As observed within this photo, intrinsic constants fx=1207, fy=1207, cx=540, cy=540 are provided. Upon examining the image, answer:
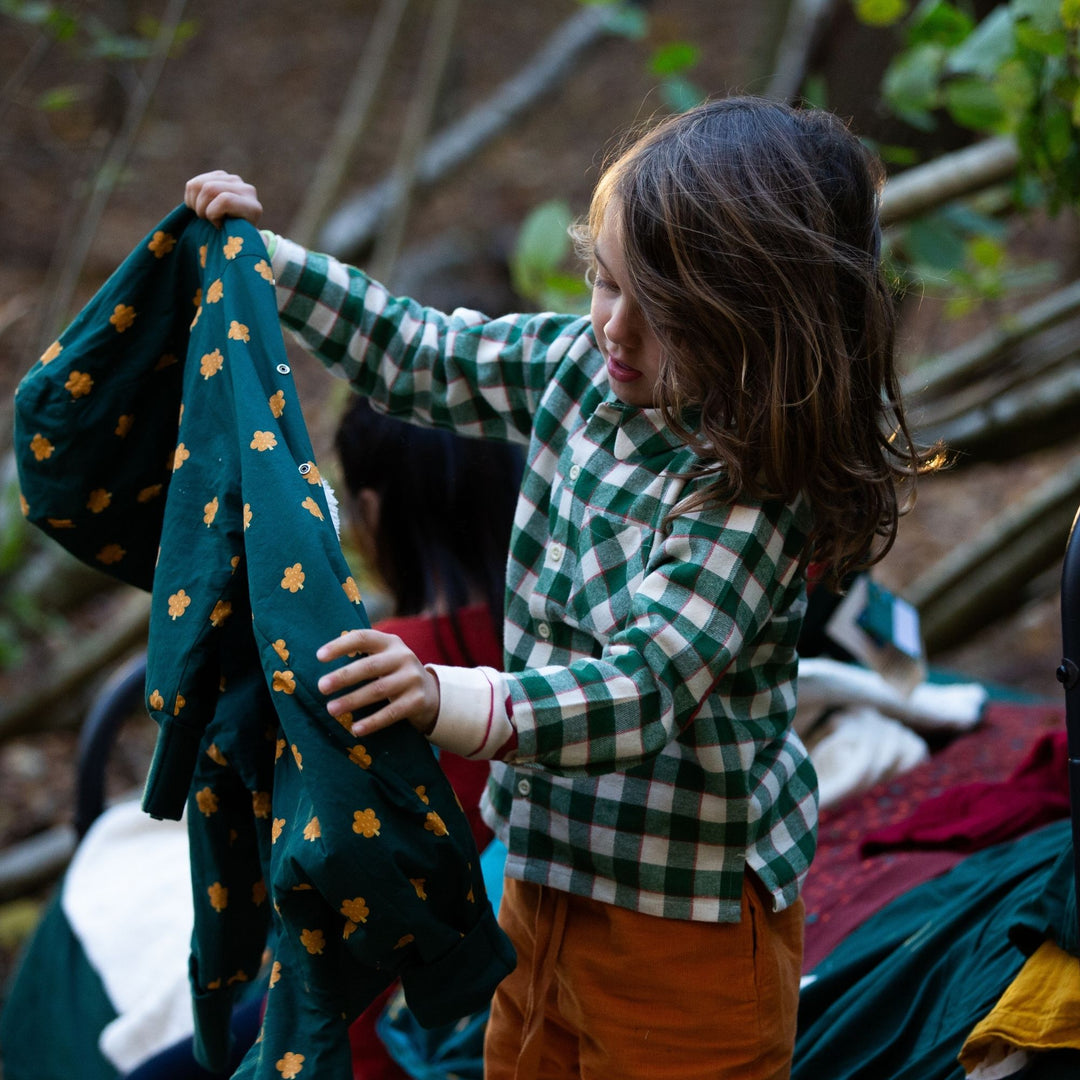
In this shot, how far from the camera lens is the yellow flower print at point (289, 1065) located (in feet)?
3.95

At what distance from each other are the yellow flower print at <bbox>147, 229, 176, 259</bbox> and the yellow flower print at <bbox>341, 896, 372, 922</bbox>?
0.85 meters

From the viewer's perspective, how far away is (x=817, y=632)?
2461 mm

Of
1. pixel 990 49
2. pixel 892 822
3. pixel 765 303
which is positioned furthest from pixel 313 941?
pixel 990 49

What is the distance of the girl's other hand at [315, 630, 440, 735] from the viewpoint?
1.11 m

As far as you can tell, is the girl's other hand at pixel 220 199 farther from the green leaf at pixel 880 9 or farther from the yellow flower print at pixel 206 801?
the green leaf at pixel 880 9

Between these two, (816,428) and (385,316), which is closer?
(816,428)

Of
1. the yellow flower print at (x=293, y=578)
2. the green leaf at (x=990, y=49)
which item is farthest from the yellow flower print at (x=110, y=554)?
the green leaf at (x=990, y=49)

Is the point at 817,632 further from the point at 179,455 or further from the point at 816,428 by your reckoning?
the point at 179,455

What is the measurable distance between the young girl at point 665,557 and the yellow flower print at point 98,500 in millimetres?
319

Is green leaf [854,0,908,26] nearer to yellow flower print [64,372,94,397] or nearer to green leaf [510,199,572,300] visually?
green leaf [510,199,572,300]

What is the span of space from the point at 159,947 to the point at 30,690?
1789 millimetres

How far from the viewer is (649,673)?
1.17 m

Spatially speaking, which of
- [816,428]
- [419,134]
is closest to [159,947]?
[816,428]

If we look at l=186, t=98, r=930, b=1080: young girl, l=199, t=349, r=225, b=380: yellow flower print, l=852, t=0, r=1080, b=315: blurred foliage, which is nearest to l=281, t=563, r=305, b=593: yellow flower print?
l=186, t=98, r=930, b=1080: young girl
